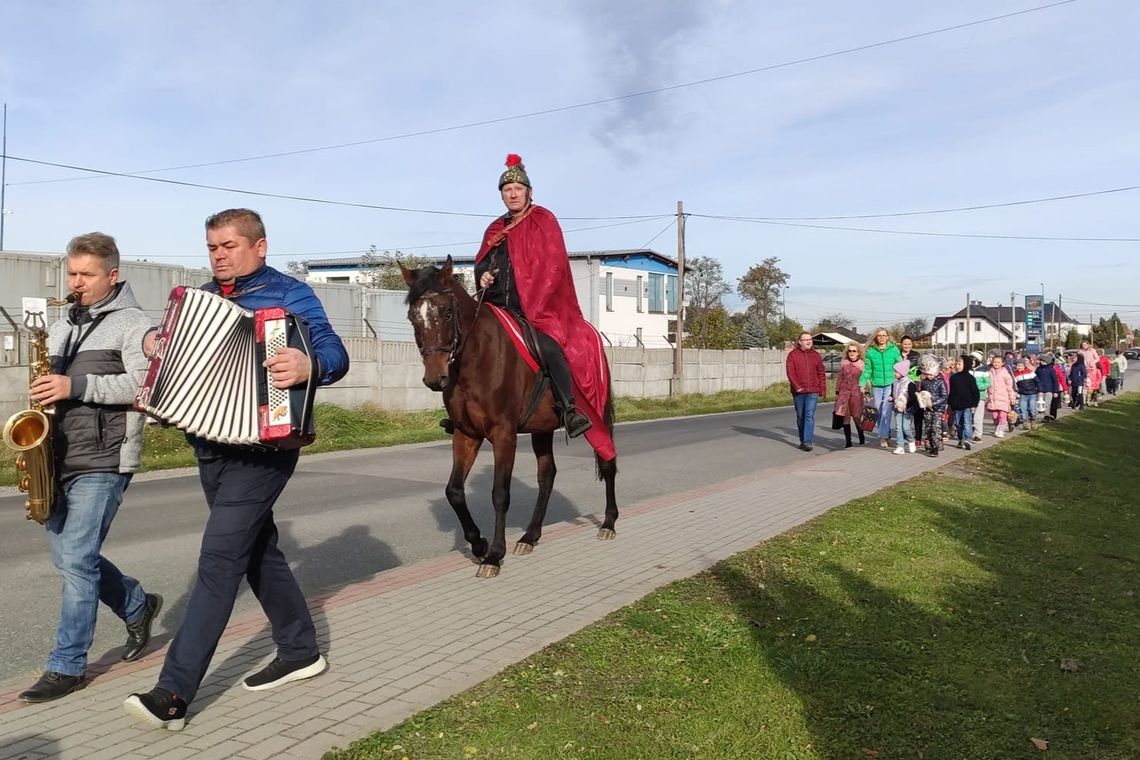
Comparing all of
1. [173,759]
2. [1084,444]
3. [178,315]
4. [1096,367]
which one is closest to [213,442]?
[178,315]

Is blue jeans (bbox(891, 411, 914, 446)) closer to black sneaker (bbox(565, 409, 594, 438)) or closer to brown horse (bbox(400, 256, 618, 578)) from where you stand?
black sneaker (bbox(565, 409, 594, 438))

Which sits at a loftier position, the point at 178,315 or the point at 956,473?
the point at 178,315

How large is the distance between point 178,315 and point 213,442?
0.60 meters

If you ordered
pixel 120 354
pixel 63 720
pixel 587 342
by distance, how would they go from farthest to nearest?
pixel 587 342 → pixel 120 354 → pixel 63 720

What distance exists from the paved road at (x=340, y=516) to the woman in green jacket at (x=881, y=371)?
1253 mm

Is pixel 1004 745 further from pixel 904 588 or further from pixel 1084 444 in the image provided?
pixel 1084 444

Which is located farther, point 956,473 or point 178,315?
point 956,473

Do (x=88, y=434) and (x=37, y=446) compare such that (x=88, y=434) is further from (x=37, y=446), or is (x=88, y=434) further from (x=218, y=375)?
(x=218, y=375)

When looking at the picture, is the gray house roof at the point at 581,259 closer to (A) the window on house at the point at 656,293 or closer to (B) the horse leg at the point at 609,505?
(A) the window on house at the point at 656,293

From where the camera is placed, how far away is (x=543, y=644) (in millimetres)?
5039

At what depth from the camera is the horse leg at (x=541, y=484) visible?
7.71 meters

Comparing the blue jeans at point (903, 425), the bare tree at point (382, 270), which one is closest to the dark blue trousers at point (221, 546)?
the blue jeans at point (903, 425)

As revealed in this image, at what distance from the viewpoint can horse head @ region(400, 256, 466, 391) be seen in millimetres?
6289

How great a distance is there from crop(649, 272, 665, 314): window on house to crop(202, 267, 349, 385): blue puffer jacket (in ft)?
221
